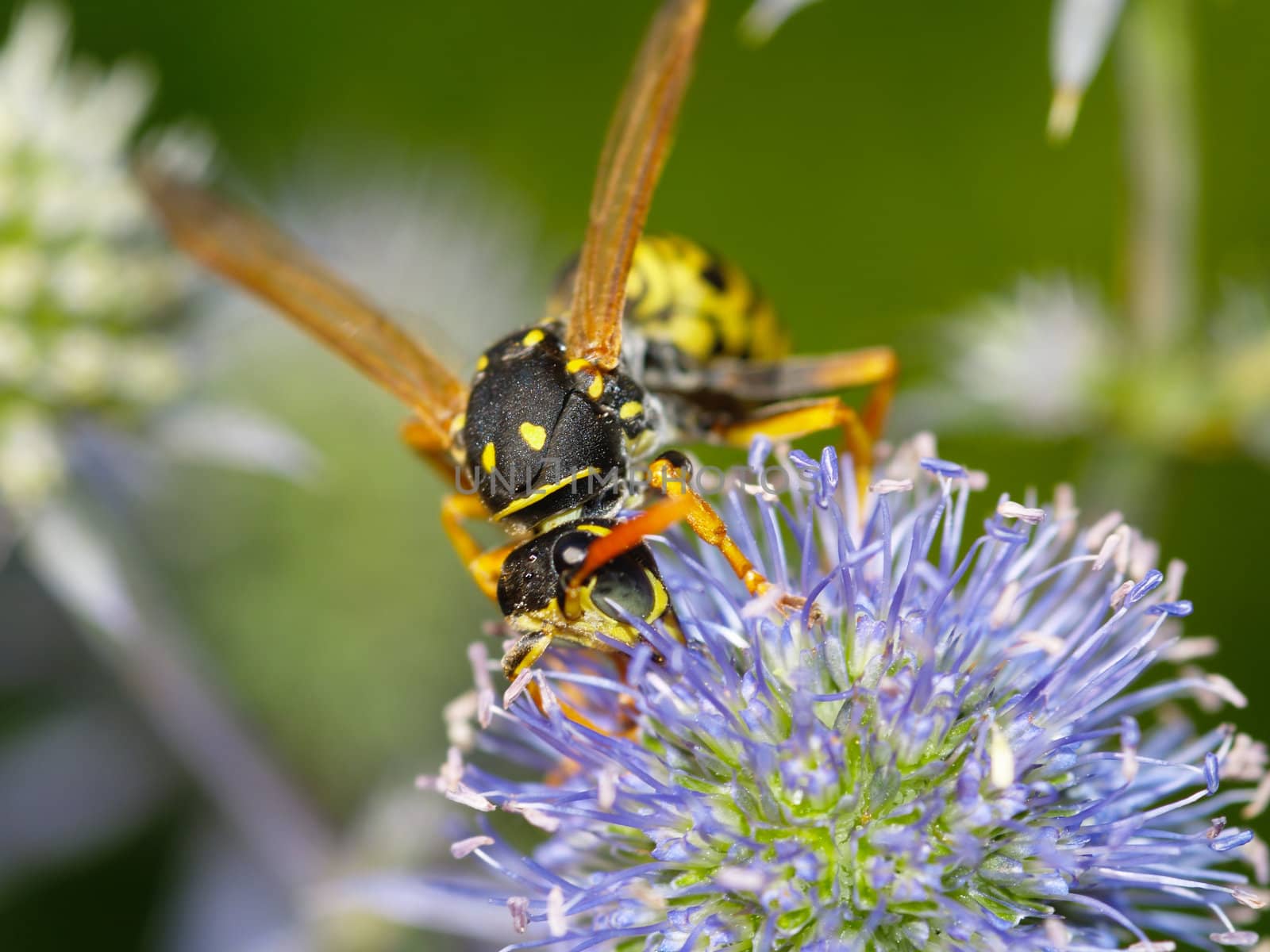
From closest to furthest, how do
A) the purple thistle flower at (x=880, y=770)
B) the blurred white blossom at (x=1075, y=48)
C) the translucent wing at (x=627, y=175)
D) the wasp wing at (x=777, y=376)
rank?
1. the purple thistle flower at (x=880, y=770)
2. the translucent wing at (x=627, y=175)
3. the blurred white blossom at (x=1075, y=48)
4. the wasp wing at (x=777, y=376)

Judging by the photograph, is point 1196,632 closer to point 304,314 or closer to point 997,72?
point 997,72

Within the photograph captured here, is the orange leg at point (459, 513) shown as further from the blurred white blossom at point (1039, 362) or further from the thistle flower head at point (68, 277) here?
the blurred white blossom at point (1039, 362)

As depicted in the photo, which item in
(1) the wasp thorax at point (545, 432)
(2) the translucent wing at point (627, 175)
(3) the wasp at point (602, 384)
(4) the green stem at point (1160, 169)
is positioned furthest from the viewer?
(4) the green stem at point (1160, 169)

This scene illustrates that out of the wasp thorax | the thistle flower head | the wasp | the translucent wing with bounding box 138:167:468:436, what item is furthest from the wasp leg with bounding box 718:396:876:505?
the thistle flower head

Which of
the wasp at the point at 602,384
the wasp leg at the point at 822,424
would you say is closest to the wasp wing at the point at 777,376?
the wasp at the point at 602,384

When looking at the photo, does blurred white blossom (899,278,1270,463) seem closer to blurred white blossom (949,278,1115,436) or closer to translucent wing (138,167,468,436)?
blurred white blossom (949,278,1115,436)

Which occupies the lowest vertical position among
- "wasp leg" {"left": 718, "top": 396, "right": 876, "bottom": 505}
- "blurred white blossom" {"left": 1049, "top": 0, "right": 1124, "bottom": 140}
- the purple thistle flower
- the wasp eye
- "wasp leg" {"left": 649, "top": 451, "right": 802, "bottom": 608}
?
the purple thistle flower
